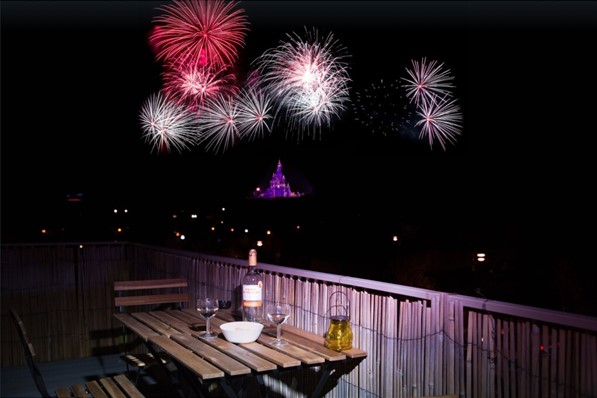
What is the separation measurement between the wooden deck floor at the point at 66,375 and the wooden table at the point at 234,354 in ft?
6.03

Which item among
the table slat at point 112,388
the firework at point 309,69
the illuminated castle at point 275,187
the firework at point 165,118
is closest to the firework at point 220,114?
the firework at point 165,118

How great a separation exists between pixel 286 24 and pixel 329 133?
11718mm

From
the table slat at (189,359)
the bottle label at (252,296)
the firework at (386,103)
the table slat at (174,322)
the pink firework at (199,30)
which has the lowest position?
the table slat at (174,322)

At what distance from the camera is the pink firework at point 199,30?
7609 mm

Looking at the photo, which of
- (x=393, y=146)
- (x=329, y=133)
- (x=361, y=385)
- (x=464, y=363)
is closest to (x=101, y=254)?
(x=361, y=385)

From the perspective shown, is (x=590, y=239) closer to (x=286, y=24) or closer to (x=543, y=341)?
(x=286, y=24)

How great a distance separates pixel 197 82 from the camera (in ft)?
28.7

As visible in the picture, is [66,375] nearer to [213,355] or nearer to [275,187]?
[213,355]

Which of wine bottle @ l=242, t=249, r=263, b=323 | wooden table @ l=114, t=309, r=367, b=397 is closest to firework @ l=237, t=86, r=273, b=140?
wine bottle @ l=242, t=249, r=263, b=323

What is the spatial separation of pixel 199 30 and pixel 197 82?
1150mm

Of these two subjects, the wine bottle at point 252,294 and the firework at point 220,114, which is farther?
the firework at point 220,114

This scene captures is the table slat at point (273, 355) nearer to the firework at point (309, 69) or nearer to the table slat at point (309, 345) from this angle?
the table slat at point (309, 345)

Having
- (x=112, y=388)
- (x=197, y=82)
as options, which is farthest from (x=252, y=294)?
(x=197, y=82)

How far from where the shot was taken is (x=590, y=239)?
28.9 metres
